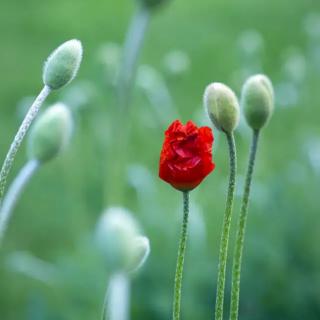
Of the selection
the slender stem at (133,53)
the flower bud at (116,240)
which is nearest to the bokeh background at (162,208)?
the slender stem at (133,53)

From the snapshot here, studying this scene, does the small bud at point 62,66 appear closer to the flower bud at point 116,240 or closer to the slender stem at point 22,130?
the slender stem at point 22,130

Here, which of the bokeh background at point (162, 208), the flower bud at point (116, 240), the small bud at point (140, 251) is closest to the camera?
the flower bud at point (116, 240)

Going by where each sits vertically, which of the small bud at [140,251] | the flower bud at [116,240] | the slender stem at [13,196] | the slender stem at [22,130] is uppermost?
the slender stem at [22,130]

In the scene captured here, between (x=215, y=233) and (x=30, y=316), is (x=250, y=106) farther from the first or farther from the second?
(x=215, y=233)

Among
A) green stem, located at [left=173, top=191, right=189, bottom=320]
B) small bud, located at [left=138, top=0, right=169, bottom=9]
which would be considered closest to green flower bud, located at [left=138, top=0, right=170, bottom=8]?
small bud, located at [left=138, top=0, right=169, bottom=9]

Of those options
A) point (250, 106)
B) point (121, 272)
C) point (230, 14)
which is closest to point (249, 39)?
point (250, 106)

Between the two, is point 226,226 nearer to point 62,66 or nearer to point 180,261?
point 180,261
